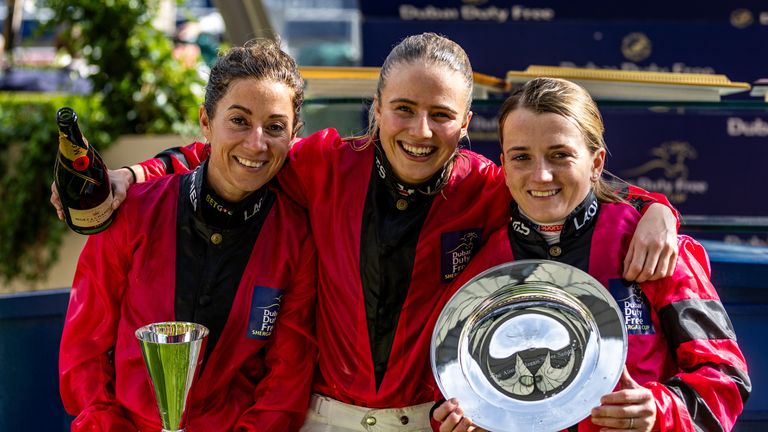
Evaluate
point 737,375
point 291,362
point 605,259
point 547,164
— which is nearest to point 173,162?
point 291,362

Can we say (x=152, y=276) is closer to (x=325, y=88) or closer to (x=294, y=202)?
(x=294, y=202)

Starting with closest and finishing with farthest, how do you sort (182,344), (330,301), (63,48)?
1. (182,344)
2. (330,301)
3. (63,48)

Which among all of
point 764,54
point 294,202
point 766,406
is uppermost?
point 764,54

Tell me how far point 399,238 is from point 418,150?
0.25 m

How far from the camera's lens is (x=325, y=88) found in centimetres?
340

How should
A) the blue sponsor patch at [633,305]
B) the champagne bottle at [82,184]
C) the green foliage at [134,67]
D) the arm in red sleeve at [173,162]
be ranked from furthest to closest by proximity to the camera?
the green foliage at [134,67]
the arm in red sleeve at [173,162]
the champagne bottle at [82,184]
the blue sponsor patch at [633,305]

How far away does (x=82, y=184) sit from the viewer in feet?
8.49

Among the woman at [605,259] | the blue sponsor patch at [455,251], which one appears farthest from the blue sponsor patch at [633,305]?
the blue sponsor patch at [455,251]

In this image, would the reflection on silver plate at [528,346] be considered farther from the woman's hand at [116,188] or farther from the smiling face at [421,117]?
the woman's hand at [116,188]

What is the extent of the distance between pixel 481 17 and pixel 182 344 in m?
3.53

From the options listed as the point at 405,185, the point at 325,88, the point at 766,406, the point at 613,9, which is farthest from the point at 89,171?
the point at 613,9

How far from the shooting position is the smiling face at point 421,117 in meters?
2.59

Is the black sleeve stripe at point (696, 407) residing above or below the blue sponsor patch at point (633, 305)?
below

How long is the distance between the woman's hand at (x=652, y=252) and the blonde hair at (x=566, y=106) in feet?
0.54
